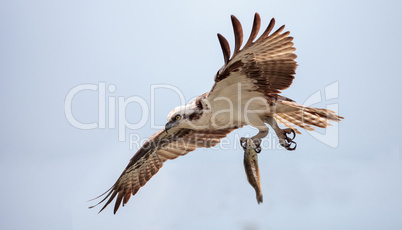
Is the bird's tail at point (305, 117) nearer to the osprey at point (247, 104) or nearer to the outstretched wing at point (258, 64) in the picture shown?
the osprey at point (247, 104)

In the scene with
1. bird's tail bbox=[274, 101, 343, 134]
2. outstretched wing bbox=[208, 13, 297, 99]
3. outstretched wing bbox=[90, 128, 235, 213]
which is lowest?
outstretched wing bbox=[90, 128, 235, 213]

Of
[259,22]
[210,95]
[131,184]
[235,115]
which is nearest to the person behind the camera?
[259,22]

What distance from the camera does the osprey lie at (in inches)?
297

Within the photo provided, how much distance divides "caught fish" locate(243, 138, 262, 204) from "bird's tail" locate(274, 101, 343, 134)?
→ 1.31 meters

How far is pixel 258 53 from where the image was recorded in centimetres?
764

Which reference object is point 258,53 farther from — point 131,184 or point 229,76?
point 131,184

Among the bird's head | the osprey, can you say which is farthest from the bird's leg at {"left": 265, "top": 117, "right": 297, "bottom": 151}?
the bird's head

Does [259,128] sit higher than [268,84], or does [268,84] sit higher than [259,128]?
[268,84]

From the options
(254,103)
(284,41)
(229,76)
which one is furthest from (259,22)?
(254,103)

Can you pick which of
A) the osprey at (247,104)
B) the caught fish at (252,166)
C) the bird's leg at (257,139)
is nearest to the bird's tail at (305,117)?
the osprey at (247,104)

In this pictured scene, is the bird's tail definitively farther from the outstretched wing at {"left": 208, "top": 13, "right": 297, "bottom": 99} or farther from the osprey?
→ the outstretched wing at {"left": 208, "top": 13, "right": 297, "bottom": 99}

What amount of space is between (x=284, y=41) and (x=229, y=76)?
101 cm

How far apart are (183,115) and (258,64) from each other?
4.95 ft

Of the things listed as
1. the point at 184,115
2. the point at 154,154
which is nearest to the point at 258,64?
the point at 184,115
